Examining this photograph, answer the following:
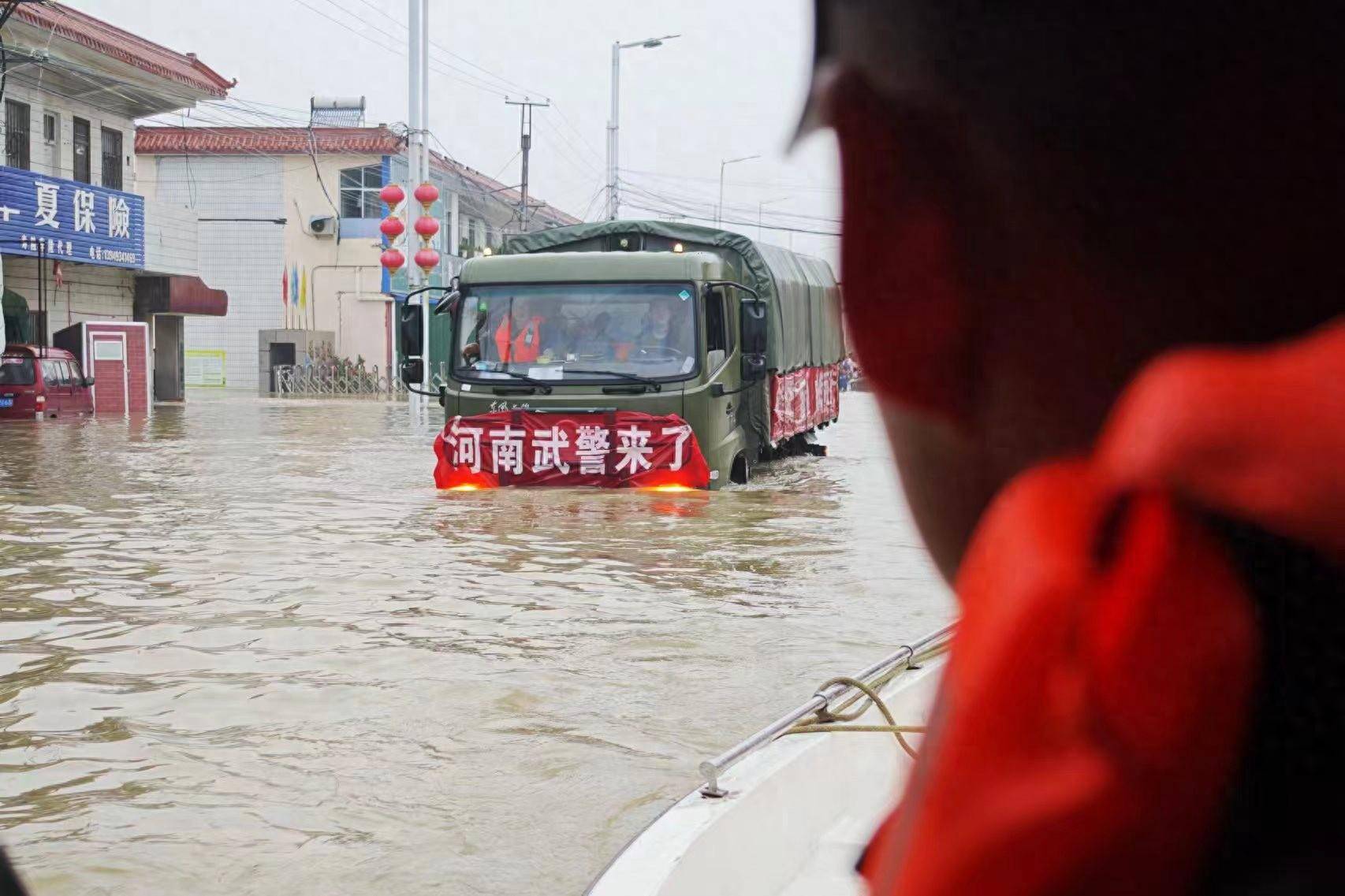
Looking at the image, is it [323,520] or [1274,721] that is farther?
[323,520]

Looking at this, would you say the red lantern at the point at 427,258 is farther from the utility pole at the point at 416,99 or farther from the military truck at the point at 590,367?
the military truck at the point at 590,367

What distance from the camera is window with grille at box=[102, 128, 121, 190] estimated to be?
2886cm

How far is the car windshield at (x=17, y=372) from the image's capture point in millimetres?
24953

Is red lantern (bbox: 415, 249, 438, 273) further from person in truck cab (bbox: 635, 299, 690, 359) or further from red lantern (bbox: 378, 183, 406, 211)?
person in truck cab (bbox: 635, 299, 690, 359)

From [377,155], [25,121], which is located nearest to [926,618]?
[25,121]

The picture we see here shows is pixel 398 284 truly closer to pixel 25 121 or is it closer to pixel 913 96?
pixel 25 121

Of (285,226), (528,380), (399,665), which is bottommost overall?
(399,665)

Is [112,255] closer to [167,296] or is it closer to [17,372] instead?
[17,372]

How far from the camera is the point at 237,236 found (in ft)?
140

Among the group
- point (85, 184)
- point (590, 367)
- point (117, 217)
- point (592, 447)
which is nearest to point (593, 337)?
point (590, 367)

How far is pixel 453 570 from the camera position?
9570 mm

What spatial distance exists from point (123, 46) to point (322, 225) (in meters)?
14.1

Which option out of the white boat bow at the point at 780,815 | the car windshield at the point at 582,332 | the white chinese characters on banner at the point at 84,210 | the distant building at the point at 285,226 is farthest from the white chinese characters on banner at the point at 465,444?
the distant building at the point at 285,226

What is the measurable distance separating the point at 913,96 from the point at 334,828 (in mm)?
4605
